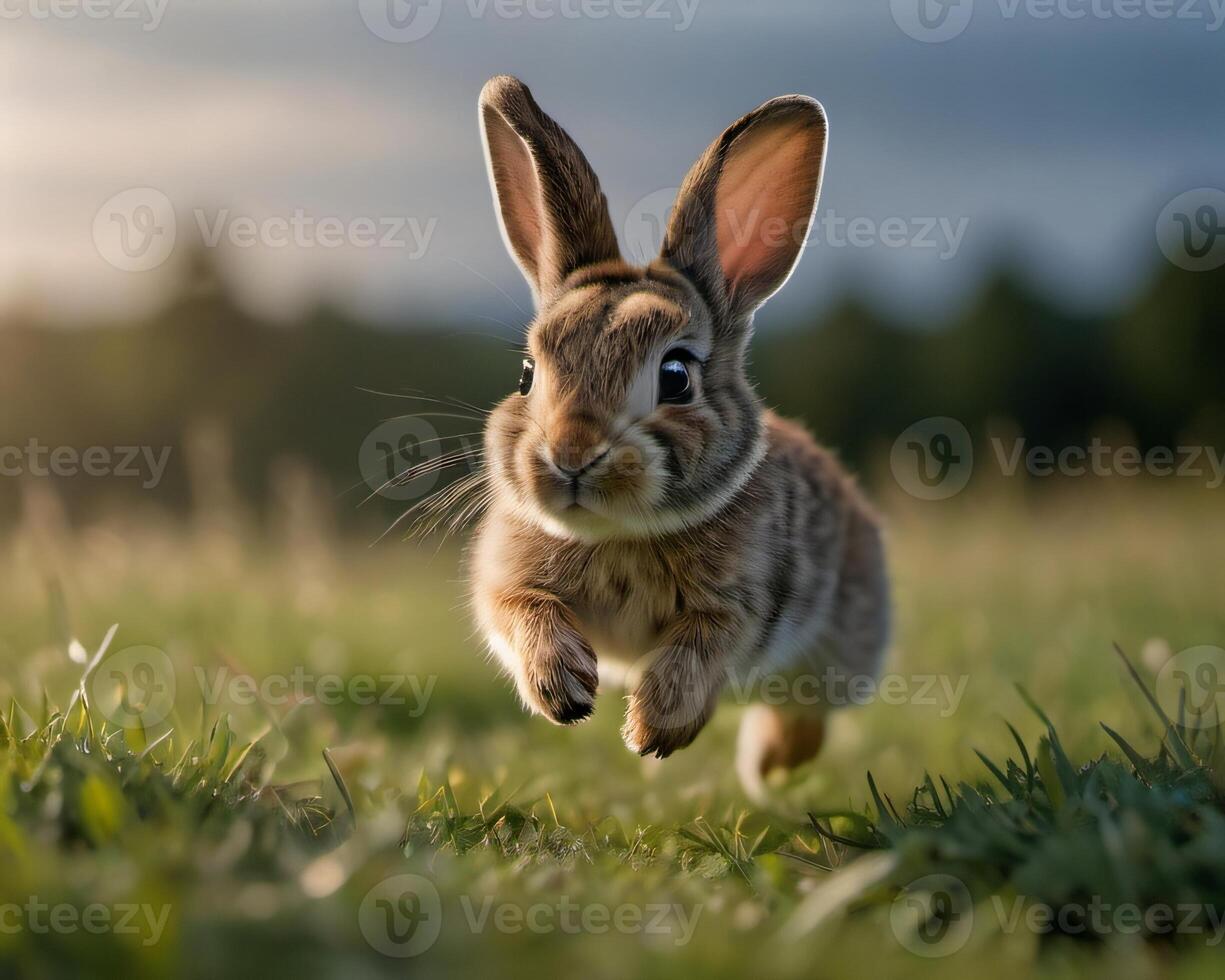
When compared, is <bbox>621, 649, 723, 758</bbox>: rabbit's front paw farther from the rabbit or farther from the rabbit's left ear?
the rabbit's left ear

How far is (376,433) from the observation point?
601cm

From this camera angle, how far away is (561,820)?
420 centimetres

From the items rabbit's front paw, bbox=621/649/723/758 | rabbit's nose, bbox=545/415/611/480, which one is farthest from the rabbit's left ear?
rabbit's front paw, bbox=621/649/723/758

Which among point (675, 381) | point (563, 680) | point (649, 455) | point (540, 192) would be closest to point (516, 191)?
point (540, 192)

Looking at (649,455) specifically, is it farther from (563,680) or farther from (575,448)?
(563,680)

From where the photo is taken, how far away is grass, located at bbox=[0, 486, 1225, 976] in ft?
7.82

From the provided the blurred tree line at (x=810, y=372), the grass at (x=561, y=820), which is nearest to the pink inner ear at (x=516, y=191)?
the grass at (x=561, y=820)

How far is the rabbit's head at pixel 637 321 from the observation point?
4043 millimetres

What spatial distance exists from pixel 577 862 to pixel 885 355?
101 ft

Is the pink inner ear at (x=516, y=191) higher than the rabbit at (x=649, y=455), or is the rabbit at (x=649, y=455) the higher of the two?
the pink inner ear at (x=516, y=191)

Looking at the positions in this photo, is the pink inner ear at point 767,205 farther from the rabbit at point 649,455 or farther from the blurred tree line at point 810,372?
the blurred tree line at point 810,372

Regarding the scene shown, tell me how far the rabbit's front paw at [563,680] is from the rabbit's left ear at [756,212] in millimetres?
1652

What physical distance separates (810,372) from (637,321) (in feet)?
92.8

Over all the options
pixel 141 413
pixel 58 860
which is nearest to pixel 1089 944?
pixel 58 860
